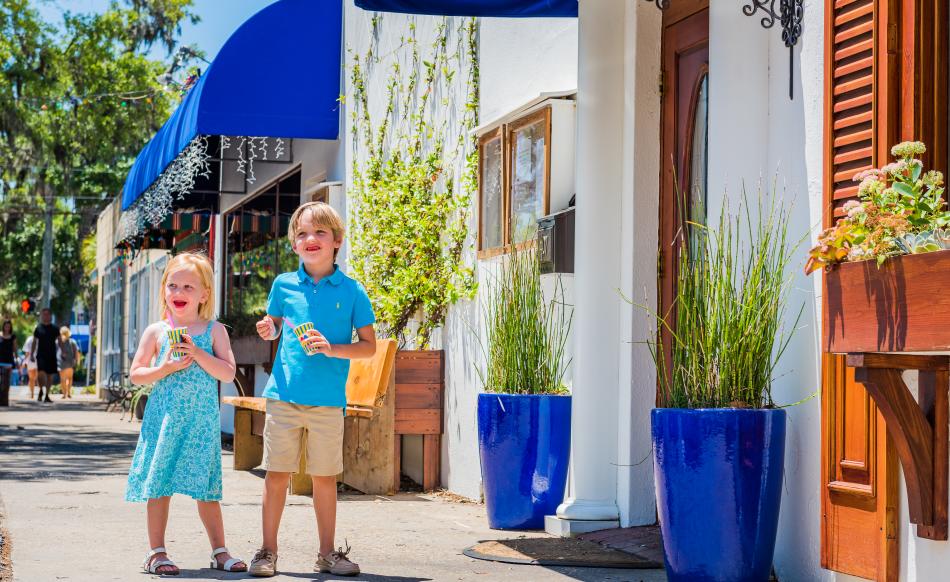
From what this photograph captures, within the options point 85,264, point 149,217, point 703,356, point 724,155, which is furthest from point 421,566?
point 85,264

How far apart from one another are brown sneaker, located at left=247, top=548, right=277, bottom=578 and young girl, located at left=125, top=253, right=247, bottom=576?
156 mm

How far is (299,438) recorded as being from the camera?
552 centimetres

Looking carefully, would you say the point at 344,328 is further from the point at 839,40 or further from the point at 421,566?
the point at 839,40

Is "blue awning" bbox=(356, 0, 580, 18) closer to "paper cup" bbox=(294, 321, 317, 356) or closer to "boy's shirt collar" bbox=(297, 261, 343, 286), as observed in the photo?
"boy's shirt collar" bbox=(297, 261, 343, 286)

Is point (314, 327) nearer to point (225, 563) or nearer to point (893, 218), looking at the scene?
point (225, 563)

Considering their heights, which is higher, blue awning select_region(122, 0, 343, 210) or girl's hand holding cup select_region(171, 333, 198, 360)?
blue awning select_region(122, 0, 343, 210)

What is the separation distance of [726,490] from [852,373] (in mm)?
628

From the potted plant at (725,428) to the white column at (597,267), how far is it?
5.27 ft

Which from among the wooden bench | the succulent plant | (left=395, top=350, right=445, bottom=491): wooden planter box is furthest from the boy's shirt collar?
(left=395, top=350, right=445, bottom=491): wooden planter box

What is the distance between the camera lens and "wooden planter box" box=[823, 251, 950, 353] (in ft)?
12.1

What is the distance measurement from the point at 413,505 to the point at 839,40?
447 centimetres

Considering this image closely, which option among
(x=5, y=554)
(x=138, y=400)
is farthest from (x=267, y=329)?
(x=138, y=400)

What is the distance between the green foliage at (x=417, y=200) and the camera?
29.7 feet

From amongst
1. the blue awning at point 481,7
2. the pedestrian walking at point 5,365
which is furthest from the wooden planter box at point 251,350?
the pedestrian walking at point 5,365
